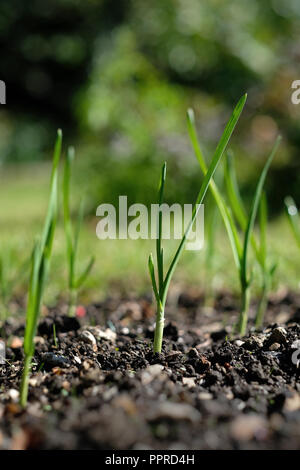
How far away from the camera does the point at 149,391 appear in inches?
40.2

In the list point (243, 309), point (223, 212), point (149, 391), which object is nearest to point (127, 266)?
point (243, 309)

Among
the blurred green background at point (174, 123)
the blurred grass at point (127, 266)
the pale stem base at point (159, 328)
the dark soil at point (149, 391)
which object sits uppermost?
the blurred green background at point (174, 123)

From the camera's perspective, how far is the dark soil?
2.86 feet

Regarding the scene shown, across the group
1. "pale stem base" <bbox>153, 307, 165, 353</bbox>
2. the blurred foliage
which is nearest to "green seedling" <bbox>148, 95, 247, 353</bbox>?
"pale stem base" <bbox>153, 307, 165, 353</bbox>

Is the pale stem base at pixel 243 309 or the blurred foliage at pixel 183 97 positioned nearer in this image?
the pale stem base at pixel 243 309

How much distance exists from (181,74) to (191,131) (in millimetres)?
5324

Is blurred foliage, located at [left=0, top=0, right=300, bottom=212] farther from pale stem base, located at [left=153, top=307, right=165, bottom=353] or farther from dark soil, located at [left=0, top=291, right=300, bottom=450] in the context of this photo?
pale stem base, located at [left=153, top=307, right=165, bottom=353]

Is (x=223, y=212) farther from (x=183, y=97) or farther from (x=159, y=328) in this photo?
(x=183, y=97)

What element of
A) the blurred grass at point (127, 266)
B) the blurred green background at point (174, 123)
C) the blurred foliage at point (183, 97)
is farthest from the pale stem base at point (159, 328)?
the blurred foliage at point (183, 97)

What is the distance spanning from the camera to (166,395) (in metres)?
1.01

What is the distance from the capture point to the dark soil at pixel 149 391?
34.4 inches

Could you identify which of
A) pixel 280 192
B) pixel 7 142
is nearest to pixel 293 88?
pixel 280 192

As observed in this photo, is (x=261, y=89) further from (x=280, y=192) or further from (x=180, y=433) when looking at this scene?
(x=180, y=433)

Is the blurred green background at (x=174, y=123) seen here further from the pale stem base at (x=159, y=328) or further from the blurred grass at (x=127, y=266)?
the pale stem base at (x=159, y=328)
